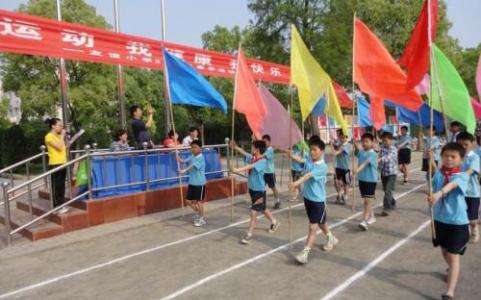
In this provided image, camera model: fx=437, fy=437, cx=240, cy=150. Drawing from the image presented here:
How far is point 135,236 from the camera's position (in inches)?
309

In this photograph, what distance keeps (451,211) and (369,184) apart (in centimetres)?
317

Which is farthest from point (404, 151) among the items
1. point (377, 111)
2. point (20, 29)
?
point (20, 29)

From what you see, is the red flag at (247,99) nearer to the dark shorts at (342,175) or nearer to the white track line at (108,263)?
the white track line at (108,263)

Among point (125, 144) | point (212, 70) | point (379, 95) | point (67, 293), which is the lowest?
point (67, 293)

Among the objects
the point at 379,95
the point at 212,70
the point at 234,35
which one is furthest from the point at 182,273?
the point at 234,35

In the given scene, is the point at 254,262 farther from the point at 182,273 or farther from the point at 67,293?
the point at 67,293

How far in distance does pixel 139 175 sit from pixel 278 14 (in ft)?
51.1

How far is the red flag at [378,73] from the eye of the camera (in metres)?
7.90

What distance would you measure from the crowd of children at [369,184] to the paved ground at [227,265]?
1.17 ft

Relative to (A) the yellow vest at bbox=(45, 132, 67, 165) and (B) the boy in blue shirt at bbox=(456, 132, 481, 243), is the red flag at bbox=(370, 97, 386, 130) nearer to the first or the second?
(B) the boy in blue shirt at bbox=(456, 132, 481, 243)

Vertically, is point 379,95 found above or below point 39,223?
above

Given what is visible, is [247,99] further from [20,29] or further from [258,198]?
[20,29]

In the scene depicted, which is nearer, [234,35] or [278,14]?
[278,14]

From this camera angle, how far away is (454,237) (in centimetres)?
470
